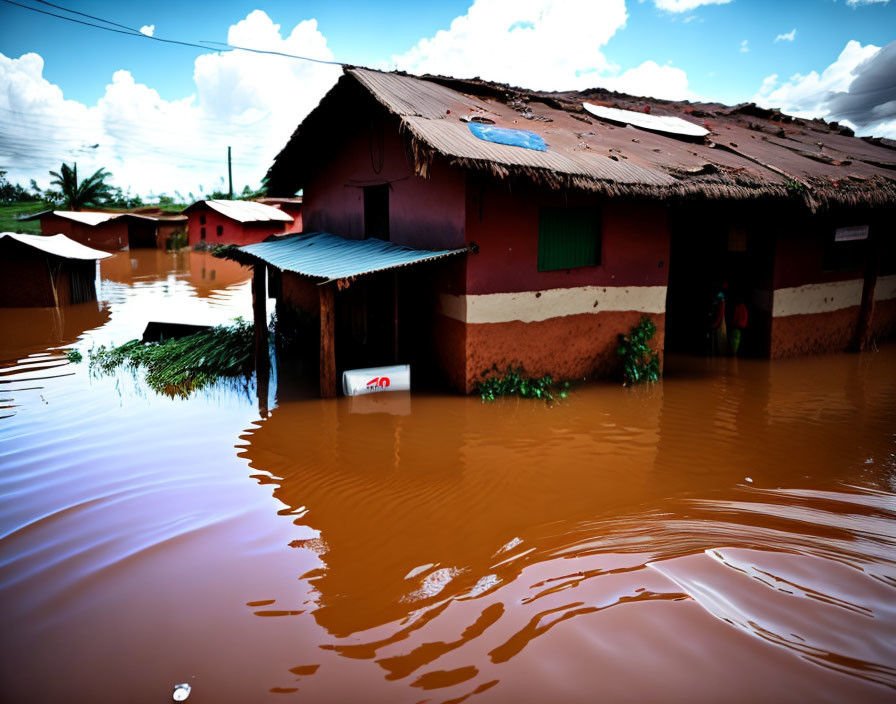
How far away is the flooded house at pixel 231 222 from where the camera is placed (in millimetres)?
32875

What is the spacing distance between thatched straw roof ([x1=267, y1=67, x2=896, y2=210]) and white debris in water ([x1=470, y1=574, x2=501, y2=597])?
17.4ft

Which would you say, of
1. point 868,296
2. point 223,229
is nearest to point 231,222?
point 223,229

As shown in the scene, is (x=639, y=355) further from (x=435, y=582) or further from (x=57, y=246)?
(x=57, y=246)

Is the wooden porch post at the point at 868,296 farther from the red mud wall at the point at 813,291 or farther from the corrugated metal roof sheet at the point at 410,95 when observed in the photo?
the corrugated metal roof sheet at the point at 410,95

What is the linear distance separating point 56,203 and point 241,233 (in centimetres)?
2417

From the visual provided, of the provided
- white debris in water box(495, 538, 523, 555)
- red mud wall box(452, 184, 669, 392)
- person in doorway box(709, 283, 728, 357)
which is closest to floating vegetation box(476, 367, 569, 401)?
red mud wall box(452, 184, 669, 392)

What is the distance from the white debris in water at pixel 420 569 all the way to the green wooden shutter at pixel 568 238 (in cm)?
575

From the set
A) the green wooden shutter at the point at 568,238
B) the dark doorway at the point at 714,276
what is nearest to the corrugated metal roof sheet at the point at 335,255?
the green wooden shutter at the point at 568,238

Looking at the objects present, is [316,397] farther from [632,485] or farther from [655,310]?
[655,310]

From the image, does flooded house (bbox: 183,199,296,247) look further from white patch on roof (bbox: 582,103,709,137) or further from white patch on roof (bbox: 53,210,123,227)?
white patch on roof (bbox: 582,103,709,137)

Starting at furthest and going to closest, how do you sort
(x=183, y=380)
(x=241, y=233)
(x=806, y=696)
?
1. (x=241, y=233)
2. (x=183, y=380)
3. (x=806, y=696)

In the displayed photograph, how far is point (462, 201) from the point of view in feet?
28.5

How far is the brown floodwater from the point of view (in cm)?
362

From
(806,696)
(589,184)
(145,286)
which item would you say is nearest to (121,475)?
(806,696)
